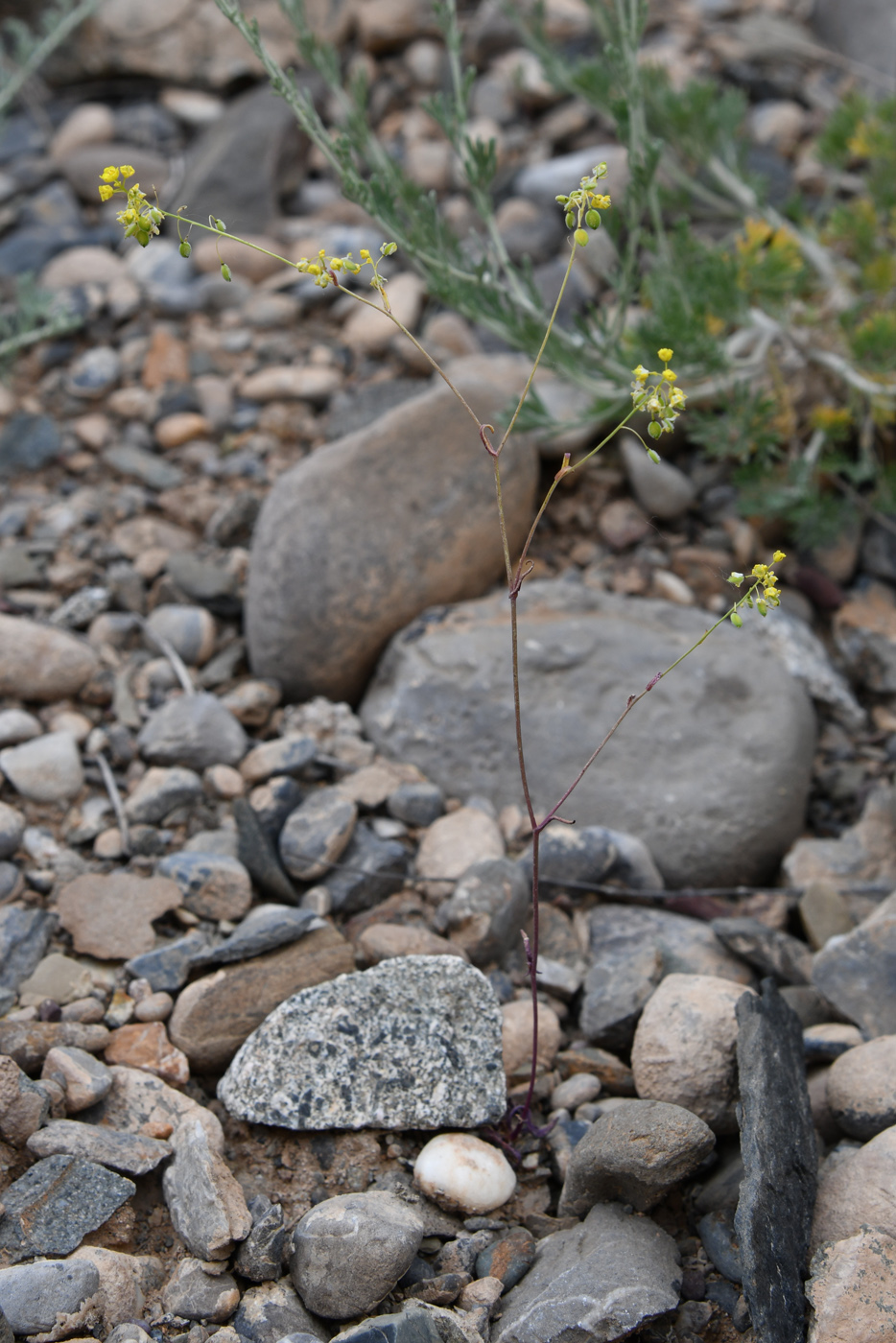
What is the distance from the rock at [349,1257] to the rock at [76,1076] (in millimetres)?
482

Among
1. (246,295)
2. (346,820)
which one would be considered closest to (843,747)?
(346,820)

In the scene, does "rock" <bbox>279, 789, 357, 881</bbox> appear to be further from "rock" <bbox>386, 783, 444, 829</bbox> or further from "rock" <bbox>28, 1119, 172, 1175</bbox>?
"rock" <bbox>28, 1119, 172, 1175</bbox>

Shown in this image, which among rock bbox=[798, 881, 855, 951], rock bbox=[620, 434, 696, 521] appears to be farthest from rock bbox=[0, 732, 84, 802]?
rock bbox=[620, 434, 696, 521]

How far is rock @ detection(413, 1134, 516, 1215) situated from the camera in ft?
6.40

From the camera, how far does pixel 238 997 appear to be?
Result: 2.18m

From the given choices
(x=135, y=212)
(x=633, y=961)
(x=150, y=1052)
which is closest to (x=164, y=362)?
(x=135, y=212)

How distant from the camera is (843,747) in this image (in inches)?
132

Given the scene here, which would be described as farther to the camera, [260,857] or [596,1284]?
[260,857]

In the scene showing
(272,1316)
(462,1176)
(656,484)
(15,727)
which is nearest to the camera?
(272,1316)

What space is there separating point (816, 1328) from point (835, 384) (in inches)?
126

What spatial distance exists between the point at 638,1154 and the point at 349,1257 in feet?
1.73

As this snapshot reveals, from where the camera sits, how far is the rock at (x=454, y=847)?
269cm

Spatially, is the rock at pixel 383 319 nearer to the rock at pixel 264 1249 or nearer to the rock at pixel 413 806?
the rock at pixel 413 806

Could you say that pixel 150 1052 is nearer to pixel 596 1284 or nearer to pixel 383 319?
pixel 596 1284
